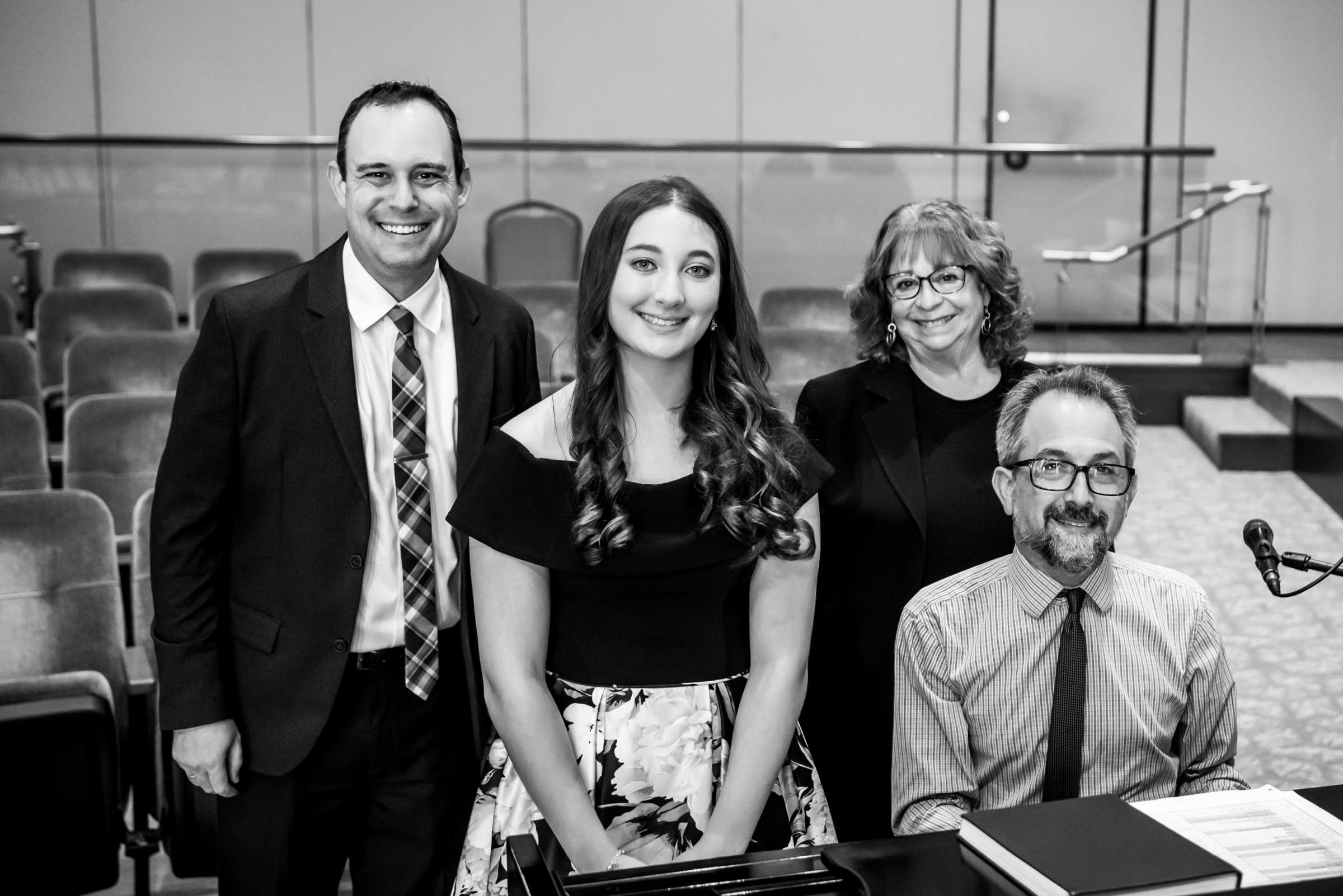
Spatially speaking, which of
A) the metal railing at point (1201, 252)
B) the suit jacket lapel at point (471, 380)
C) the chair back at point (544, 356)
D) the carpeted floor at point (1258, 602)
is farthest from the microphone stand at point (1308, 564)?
the metal railing at point (1201, 252)

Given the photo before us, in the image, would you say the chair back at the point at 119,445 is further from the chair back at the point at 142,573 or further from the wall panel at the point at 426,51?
the wall panel at the point at 426,51

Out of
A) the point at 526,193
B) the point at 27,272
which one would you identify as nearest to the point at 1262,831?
the point at 526,193

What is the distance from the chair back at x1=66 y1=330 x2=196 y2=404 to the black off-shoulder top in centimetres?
267

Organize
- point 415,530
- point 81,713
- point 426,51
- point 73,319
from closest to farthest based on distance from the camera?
1. point 415,530
2. point 81,713
3. point 73,319
4. point 426,51

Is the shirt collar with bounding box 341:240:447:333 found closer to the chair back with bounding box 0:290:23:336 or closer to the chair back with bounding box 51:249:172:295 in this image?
the chair back with bounding box 0:290:23:336

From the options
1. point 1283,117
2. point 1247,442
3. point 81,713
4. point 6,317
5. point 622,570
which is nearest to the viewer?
point 622,570

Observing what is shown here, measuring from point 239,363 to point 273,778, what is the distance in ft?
1.84

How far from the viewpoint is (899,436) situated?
6.82 feet

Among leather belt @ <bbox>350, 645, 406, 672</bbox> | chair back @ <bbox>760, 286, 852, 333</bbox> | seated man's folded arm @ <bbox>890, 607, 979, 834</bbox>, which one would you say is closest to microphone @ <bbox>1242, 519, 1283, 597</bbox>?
seated man's folded arm @ <bbox>890, 607, 979, 834</bbox>

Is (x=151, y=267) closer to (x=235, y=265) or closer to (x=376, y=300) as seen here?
(x=235, y=265)

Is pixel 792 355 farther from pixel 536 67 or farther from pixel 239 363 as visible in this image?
pixel 536 67

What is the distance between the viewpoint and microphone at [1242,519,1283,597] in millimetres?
1354

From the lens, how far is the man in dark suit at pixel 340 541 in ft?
5.68

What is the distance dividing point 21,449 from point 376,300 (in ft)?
6.28
